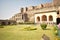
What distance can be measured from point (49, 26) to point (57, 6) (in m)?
0.55

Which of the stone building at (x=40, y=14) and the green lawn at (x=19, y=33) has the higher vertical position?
the stone building at (x=40, y=14)

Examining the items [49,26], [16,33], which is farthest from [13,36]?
[49,26]

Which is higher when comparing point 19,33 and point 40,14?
point 40,14

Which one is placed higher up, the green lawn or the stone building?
the stone building

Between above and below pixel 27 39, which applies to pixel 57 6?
above

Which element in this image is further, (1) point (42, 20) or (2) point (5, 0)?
(1) point (42, 20)

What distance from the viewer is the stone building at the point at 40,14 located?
341cm

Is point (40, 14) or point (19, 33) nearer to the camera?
point (19, 33)

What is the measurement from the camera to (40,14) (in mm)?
3875

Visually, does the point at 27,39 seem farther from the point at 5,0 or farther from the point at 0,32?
the point at 5,0

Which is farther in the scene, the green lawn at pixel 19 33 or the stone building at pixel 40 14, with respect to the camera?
the stone building at pixel 40 14

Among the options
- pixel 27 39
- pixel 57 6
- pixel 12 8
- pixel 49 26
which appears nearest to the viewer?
pixel 27 39

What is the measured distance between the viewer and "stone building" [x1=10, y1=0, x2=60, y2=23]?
341 centimetres

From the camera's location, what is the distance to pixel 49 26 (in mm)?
3512
